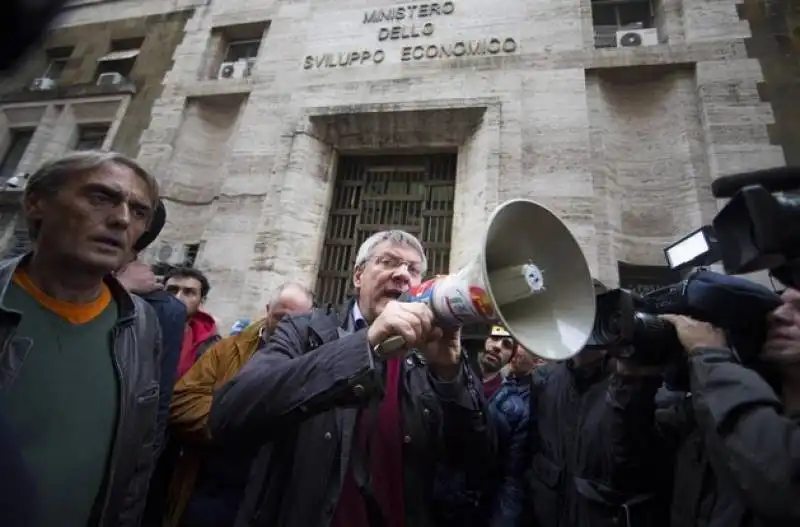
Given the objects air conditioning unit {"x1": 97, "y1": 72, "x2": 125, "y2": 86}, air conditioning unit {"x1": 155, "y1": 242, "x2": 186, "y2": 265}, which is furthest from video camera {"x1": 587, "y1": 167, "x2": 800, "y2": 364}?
air conditioning unit {"x1": 97, "y1": 72, "x2": 125, "y2": 86}

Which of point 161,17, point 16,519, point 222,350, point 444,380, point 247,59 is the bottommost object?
point 16,519

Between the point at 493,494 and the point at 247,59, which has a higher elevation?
the point at 247,59

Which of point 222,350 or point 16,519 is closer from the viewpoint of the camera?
point 16,519

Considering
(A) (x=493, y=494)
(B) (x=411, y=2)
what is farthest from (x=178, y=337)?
(B) (x=411, y=2)

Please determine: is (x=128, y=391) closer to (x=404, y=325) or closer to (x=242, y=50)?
(x=404, y=325)

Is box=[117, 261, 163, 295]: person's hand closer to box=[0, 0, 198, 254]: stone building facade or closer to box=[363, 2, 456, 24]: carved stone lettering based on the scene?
box=[363, 2, 456, 24]: carved stone lettering

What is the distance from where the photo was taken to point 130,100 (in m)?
8.70

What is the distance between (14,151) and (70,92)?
2.07 m

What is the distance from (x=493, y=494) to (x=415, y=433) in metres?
1.03

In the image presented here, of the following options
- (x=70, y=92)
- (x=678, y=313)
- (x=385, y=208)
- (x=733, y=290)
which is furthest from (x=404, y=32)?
(x=70, y=92)

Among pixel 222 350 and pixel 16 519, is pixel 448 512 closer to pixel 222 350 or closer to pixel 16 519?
pixel 222 350

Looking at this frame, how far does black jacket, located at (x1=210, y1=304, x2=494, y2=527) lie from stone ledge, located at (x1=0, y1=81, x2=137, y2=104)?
950 centimetres

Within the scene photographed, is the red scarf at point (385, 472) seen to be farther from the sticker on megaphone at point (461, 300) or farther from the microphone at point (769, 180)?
the microphone at point (769, 180)

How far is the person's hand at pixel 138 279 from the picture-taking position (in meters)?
1.94
